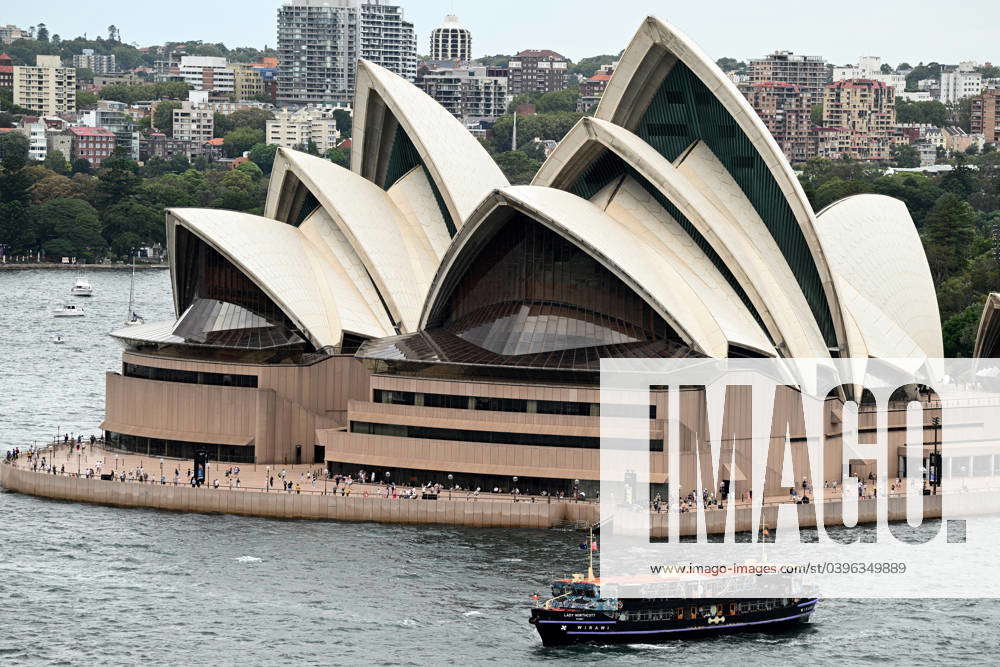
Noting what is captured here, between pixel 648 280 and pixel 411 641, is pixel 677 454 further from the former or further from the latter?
pixel 411 641

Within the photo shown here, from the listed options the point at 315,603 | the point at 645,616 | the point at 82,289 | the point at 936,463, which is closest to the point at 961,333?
the point at 936,463

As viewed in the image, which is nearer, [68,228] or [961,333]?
[961,333]

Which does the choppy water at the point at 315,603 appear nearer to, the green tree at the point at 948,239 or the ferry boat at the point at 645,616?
the ferry boat at the point at 645,616

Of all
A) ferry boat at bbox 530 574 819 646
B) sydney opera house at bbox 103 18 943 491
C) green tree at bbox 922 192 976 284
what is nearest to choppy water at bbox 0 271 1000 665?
ferry boat at bbox 530 574 819 646

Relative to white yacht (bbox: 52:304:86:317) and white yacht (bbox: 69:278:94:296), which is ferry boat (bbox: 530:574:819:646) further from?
white yacht (bbox: 69:278:94:296)

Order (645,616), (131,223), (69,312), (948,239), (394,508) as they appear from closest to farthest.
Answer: (645,616)
(394,508)
(948,239)
(69,312)
(131,223)

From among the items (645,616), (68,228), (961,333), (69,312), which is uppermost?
(68,228)

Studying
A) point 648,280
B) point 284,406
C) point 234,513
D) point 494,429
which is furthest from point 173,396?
point 648,280

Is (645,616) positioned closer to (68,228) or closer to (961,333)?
(961,333)
